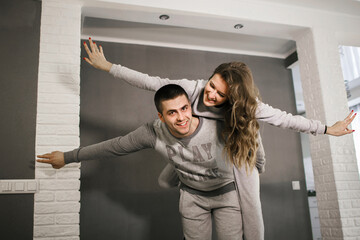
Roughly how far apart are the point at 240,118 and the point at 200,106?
0.89ft

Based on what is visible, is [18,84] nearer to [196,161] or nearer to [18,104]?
[18,104]

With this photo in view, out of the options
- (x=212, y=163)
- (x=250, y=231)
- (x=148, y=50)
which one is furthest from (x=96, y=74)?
(x=250, y=231)

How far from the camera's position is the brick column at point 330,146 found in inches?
125

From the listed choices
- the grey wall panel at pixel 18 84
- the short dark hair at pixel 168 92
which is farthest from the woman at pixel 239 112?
the grey wall panel at pixel 18 84

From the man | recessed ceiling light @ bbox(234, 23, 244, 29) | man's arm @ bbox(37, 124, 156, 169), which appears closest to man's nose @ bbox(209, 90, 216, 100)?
the man

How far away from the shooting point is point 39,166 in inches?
102

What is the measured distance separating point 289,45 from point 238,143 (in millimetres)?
2964

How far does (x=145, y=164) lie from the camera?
12.1 ft

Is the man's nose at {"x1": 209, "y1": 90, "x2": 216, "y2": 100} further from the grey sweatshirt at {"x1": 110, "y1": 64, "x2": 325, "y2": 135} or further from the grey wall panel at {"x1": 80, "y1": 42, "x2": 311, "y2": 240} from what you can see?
the grey wall panel at {"x1": 80, "y1": 42, "x2": 311, "y2": 240}

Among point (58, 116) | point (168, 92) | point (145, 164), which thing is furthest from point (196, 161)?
point (145, 164)

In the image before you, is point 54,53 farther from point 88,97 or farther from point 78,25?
point 88,97

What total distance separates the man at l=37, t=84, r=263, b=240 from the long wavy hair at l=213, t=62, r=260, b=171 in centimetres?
9

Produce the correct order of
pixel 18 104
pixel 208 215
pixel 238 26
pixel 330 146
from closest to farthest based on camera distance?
pixel 208 215 → pixel 18 104 → pixel 330 146 → pixel 238 26

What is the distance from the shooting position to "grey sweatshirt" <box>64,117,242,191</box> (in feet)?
6.37
